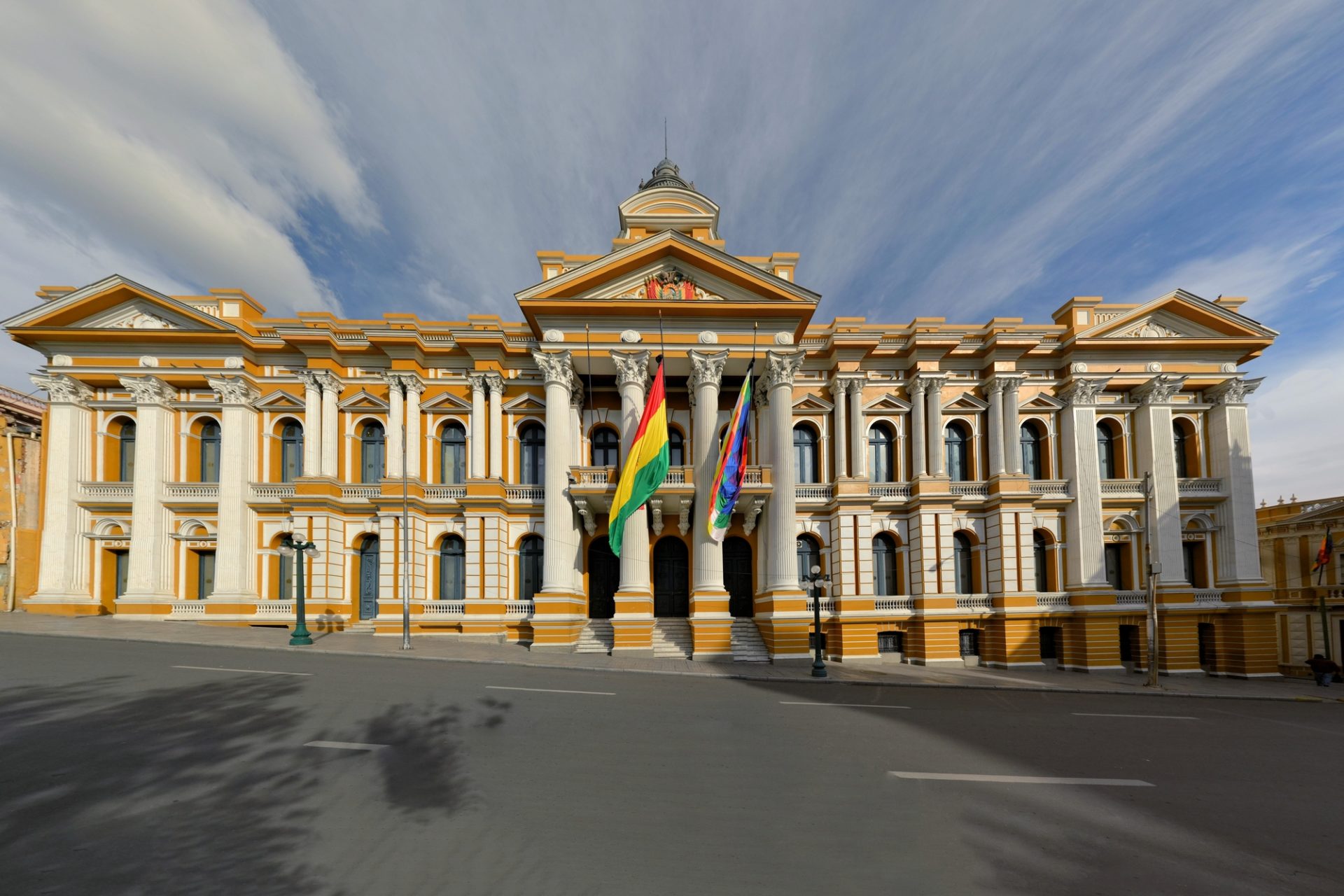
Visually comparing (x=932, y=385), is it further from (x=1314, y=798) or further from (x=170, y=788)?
(x=170, y=788)

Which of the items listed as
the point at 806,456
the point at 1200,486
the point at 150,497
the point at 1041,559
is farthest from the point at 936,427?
the point at 150,497

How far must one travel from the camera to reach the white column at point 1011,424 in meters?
24.9

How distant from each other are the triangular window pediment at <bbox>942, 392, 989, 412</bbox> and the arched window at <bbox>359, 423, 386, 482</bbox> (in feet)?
77.6

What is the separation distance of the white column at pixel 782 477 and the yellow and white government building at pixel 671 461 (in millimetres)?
140

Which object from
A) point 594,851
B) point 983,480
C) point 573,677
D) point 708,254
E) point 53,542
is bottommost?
point 573,677

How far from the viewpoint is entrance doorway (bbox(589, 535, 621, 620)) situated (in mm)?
24938

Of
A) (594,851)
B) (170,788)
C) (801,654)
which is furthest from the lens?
(801,654)

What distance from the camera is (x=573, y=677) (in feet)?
52.5

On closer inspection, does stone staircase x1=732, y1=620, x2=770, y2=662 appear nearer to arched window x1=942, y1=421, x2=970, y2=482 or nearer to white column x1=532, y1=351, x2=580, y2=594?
white column x1=532, y1=351, x2=580, y2=594

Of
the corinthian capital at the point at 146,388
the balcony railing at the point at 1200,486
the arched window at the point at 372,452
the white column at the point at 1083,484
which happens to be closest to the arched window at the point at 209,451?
the corinthian capital at the point at 146,388

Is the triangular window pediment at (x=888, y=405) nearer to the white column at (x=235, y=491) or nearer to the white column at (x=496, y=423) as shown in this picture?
the white column at (x=496, y=423)

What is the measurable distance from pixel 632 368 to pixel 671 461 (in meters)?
4.96

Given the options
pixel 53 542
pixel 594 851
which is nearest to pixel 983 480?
pixel 594 851

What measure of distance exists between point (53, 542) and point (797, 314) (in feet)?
99.7
